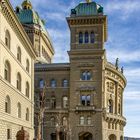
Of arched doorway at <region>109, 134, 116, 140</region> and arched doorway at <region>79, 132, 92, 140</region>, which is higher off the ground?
arched doorway at <region>79, 132, 92, 140</region>

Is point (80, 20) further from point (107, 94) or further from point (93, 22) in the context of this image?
point (107, 94)

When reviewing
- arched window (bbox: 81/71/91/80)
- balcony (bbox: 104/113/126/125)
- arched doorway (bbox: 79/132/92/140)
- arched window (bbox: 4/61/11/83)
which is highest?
arched window (bbox: 81/71/91/80)

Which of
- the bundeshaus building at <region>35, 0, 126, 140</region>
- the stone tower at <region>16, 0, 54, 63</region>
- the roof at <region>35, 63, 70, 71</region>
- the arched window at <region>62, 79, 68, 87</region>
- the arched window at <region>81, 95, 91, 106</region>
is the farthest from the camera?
the stone tower at <region>16, 0, 54, 63</region>

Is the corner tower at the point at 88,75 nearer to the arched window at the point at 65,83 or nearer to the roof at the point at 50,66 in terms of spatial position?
the arched window at the point at 65,83

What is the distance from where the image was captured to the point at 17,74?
164ft

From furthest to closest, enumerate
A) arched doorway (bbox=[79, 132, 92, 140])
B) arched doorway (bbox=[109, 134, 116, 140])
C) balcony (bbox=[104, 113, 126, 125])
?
arched doorway (bbox=[109, 134, 116, 140]), balcony (bbox=[104, 113, 126, 125]), arched doorway (bbox=[79, 132, 92, 140])

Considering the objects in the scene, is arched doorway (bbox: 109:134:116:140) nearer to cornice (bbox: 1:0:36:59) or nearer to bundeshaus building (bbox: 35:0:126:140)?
bundeshaus building (bbox: 35:0:126:140)

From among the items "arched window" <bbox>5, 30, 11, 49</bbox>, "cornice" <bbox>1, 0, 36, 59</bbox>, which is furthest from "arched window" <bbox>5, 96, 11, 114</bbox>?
"cornice" <bbox>1, 0, 36, 59</bbox>

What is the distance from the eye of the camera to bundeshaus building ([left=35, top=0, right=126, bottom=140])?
79.9 m

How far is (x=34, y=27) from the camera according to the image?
91750mm

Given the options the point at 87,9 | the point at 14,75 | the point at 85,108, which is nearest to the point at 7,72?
the point at 14,75

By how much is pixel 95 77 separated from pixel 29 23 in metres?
20.4

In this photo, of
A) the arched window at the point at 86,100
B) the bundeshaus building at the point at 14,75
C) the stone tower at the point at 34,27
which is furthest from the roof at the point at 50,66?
the bundeshaus building at the point at 14,75

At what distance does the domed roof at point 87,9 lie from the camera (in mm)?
83375
